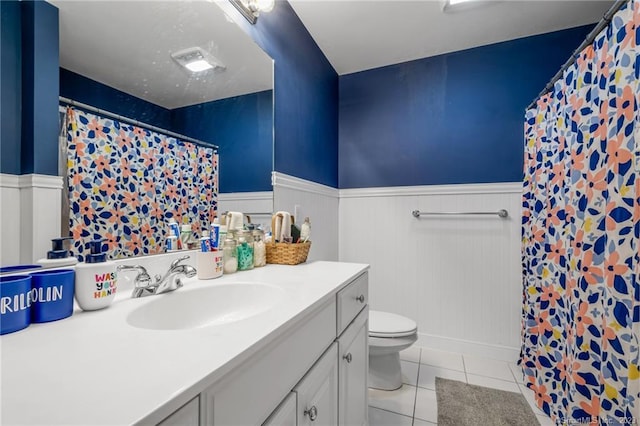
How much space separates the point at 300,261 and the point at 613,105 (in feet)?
4.31

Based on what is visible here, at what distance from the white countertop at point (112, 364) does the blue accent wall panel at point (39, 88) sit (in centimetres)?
38

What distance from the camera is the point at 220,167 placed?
128cm

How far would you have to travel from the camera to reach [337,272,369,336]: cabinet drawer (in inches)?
40.3

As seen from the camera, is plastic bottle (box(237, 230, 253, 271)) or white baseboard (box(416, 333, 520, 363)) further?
white baseboard (box(416, 333, 520, 363))

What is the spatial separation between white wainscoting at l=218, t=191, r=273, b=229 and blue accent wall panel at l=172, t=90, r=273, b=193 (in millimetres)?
27

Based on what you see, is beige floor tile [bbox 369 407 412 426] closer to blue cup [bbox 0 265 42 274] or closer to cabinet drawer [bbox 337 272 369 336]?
cabinet drawer [bbox 337 272 369 336]

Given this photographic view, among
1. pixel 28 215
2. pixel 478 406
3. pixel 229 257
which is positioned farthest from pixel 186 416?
pixel 478 406

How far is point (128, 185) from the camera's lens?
0.90m

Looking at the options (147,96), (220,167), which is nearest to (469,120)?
(220,167)

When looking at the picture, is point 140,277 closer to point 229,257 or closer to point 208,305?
point 208,305

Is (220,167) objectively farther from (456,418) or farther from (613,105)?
(456,418)

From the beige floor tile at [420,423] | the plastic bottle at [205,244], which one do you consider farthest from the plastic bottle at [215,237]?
the beige floor tile at [420,423]

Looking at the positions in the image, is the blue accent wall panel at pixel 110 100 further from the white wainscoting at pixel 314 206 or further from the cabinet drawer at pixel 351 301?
the cabinet drawer at pixel 351 301

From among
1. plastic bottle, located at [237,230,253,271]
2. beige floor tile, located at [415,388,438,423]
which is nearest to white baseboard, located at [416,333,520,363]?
beige floor tile, located at [415,388,438,423]
